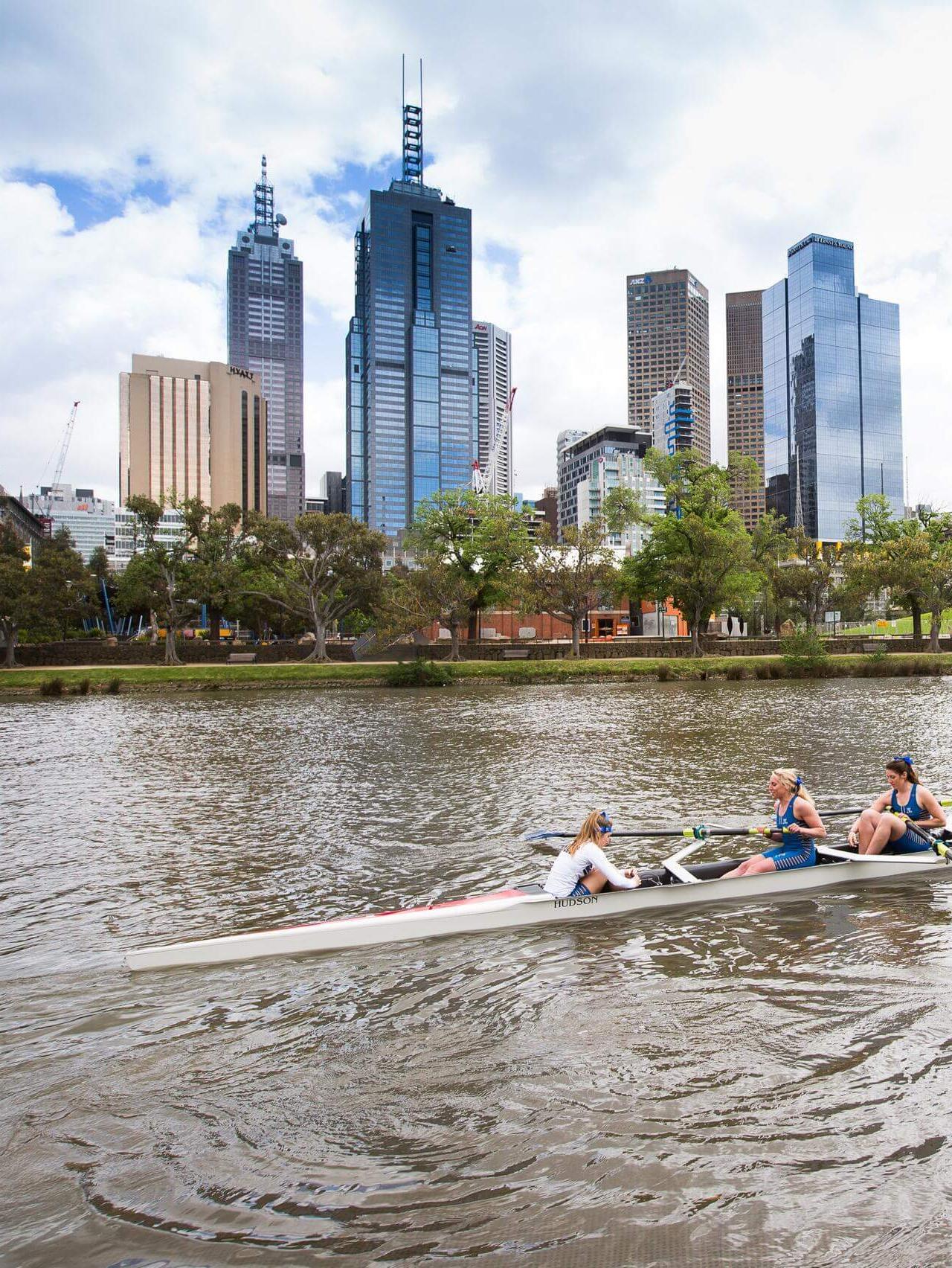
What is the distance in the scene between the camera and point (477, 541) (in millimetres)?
64500

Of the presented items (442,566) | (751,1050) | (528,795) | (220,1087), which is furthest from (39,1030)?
(442,566)

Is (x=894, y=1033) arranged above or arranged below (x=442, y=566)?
below

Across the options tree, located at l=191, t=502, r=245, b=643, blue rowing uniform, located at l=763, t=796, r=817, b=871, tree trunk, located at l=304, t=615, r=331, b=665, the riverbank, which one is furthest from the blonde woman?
tree, located at l=191, t=502, r=245, b=643

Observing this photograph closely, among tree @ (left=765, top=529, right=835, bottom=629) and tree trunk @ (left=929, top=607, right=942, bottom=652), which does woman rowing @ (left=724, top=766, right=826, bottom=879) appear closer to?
tree trunk @ (left=929, top=607, right=942, bottom=652)

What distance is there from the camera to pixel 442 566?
60.8m

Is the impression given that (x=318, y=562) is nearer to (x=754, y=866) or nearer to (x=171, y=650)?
(x=171, y=650)

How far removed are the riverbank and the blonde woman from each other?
1581 inches

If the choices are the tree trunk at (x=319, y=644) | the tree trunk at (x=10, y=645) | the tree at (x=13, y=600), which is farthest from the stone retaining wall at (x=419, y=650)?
→ the tree at (x=13, y=600)

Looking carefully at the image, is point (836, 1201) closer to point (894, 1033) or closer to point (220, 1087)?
point (894, 1033)

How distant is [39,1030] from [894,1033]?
7.33 metres

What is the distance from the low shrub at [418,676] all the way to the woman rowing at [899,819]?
38580mm

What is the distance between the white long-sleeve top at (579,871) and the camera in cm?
971

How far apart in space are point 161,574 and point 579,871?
55.9 metres

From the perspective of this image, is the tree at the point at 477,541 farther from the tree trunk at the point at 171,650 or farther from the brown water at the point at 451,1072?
the brown water at the point at 451,1072
